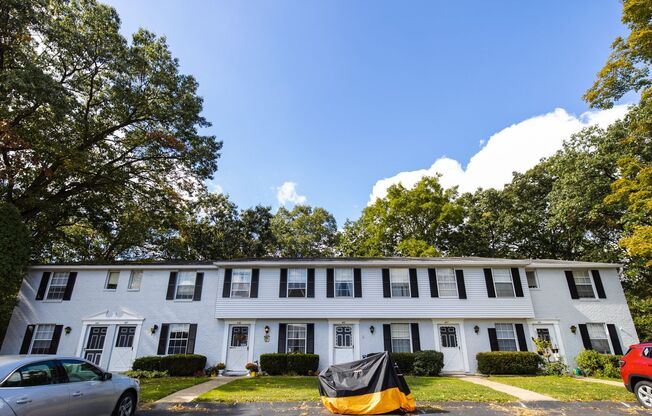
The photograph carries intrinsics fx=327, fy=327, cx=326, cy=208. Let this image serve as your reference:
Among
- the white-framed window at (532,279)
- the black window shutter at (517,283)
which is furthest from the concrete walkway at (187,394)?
the white-framed window at (532,279)

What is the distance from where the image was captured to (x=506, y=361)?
15.0 metres

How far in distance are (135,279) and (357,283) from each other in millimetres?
12014

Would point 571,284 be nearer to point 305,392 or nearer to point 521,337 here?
point 521,337

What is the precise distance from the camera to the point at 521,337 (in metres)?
16.2

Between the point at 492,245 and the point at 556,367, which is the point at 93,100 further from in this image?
the point at 492,245

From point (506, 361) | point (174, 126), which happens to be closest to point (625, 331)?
point (506, 361)

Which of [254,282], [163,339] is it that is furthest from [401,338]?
[163,339]

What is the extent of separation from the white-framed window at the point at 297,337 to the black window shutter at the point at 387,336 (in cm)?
396

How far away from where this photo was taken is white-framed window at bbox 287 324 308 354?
Answer: 16.4 m

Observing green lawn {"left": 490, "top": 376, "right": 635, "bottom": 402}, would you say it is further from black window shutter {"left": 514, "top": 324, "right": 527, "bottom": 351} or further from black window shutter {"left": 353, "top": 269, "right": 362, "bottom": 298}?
black window shutter {"left": 353, "top": 269, "right": 362, "bottom": 298}

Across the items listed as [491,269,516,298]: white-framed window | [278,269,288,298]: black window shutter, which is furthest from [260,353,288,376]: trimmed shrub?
[491,269,516,298]: white-framed window

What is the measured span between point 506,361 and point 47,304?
904 inches

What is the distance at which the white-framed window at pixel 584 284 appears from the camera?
16.9 metres

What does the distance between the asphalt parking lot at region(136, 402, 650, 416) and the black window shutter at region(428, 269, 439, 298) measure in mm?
8441
